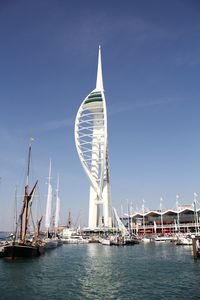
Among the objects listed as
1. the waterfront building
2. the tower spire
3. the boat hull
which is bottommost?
the boat hull

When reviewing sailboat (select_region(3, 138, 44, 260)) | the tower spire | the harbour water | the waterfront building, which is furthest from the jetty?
the tower spire

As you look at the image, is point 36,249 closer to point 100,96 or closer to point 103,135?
point 103,135

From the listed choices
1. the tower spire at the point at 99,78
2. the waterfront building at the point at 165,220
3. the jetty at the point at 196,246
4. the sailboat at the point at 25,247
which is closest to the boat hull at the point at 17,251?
the sailboat at the point at 25,247

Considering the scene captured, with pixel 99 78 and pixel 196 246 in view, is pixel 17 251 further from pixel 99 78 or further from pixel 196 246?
pixel 99 78

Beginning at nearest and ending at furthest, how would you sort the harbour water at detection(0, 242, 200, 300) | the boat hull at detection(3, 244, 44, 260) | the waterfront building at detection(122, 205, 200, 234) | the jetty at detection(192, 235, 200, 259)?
the harbour water at detection(0, 242, 200, 300) < the boat hull at detection(3, 244, 44, 260) < the jetty at detection(192, 235, 200, 259) < the waterfront building at detection(122, 205, 200, 234)

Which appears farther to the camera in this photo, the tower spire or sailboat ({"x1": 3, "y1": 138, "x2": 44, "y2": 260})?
the tower spire

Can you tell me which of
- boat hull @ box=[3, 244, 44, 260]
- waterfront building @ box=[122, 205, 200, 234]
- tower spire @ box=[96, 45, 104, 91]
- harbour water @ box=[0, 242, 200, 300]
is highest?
tower spire @ box=[96, 45, 104, 91]

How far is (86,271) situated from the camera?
114 feet

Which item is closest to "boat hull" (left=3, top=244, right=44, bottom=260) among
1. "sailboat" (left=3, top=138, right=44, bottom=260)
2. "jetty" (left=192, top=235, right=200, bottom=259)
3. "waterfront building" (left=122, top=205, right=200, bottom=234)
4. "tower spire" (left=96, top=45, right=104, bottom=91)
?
"sailboat" (left=3, top=138, right=44, bottom=260)

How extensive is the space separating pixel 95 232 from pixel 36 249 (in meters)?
86.7

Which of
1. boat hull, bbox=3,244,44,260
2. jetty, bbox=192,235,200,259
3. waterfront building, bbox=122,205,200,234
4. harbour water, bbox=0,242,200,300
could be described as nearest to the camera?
harbour water, bbox=0,242,200,300

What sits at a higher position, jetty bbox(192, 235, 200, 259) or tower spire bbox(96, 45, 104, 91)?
tower spire bbox(96, 45, 104, 91)

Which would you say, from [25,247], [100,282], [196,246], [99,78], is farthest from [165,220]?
[100,282]

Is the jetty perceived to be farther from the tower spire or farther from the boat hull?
the tower spire
